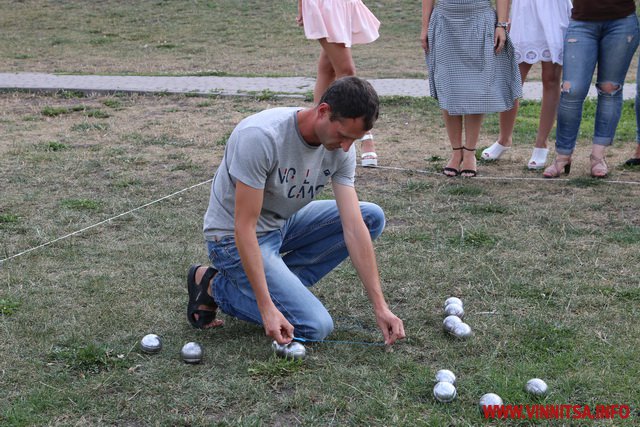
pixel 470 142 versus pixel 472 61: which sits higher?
pixel 472 61

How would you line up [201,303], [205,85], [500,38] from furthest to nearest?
1. [205,85]
2. [500,38]
3. [201,303]

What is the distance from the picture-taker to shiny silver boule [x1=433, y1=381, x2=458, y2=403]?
9.98 feet

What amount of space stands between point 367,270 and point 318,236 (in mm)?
434

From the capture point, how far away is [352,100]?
3129 mm

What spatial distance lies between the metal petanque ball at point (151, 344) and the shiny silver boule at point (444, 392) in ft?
3.85

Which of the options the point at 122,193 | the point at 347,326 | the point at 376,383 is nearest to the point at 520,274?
the point at 347,326

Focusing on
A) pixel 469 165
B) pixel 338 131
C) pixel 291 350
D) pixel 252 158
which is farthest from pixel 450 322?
pixel 469 165

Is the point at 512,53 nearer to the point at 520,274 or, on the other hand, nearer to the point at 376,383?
the point at 520,274

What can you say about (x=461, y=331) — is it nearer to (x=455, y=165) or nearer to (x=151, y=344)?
(x=151, y=344)

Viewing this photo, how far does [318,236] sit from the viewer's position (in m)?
3.91

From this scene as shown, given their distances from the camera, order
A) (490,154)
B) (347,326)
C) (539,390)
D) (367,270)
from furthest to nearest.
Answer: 1. (490,154)
2. (347,326)
3. (367,270)
4. (539,390)

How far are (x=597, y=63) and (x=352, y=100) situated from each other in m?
3.60

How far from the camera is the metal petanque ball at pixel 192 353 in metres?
3.39

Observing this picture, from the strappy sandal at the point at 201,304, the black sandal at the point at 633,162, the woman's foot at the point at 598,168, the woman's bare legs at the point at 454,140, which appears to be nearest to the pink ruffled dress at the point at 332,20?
the woman's bare legs at the point at 454,140
